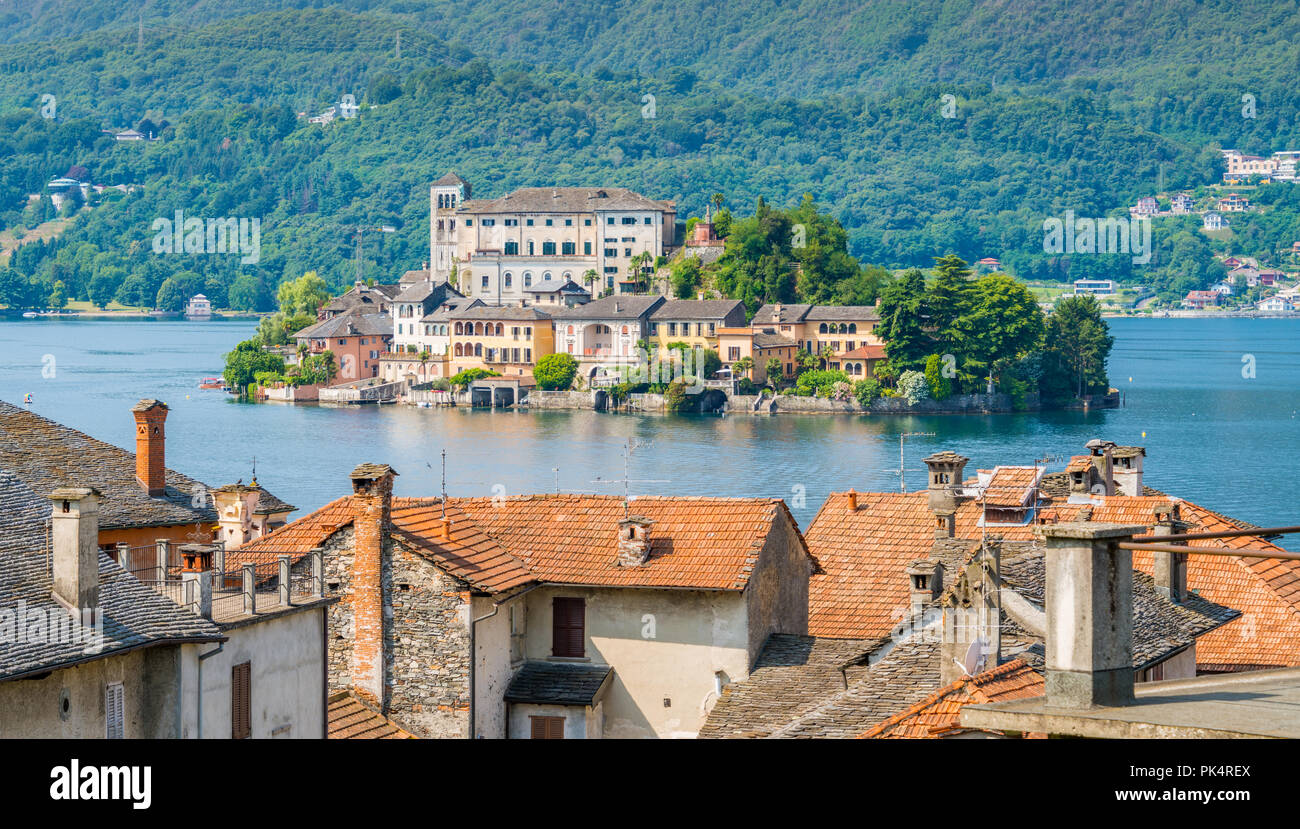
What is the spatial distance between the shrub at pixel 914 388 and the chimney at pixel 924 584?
342 feet

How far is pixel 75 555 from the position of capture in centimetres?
1342

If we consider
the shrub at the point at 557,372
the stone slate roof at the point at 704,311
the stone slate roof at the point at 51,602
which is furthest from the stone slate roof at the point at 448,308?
the stone slate roof at the point at 51,602

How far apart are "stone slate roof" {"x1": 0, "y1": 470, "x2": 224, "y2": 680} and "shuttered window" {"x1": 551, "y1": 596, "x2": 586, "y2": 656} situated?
544cm

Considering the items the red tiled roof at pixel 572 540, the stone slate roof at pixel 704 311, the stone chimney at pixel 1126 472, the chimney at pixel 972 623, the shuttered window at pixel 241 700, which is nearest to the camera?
the shuttered window at pixel 241 700

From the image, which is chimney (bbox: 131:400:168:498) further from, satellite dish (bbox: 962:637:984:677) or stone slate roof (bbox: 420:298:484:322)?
stone slate roof (bbox: 420:298:484:322)

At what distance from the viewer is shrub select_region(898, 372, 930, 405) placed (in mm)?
122125

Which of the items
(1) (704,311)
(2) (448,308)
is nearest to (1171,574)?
(1) (704,311)

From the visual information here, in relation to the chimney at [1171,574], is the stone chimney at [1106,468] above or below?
above

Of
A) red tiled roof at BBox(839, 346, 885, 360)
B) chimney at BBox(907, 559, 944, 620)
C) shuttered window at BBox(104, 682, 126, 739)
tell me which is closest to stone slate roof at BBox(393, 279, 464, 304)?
red tiled roof at BBox(839, 346, 885, 360)

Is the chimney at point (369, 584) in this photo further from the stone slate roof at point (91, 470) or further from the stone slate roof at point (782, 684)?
the stone slate roof at point (91, 470)

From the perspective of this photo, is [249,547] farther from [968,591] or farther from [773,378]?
[773,378]

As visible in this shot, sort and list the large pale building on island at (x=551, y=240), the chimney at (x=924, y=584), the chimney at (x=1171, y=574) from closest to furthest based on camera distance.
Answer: the chimney at (x=924, y=584)
the chimney at (x=1171, y=574)
the large pale building on island at (x=551, y=240)

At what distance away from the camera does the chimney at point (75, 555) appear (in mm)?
13352

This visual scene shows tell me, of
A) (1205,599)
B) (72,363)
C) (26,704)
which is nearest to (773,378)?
(72,363)
